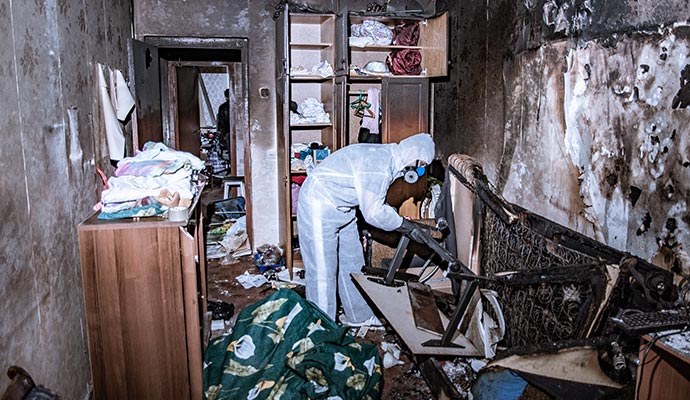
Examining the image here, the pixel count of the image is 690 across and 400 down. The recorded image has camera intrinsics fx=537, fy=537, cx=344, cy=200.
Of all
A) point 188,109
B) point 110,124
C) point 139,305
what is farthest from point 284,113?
point 188,109

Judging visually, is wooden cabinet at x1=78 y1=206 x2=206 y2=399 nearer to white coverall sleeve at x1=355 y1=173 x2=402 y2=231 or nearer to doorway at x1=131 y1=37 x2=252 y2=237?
white coverall sleeve at x1=355 y1=173 x2=402 y2=231

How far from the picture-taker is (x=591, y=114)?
2920 millimetres

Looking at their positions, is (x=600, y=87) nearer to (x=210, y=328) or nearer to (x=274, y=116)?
(x=210, y=328)

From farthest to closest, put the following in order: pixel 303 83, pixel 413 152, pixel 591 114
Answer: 1. pixel 303 83
2. pixel 413 152
3. pixel 591 114

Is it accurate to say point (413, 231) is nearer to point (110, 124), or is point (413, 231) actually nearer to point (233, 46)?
point (110, 124)

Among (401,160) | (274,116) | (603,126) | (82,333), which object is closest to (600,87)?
(603,126)

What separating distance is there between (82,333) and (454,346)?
79.1 inches

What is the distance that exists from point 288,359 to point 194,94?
828 centimetres

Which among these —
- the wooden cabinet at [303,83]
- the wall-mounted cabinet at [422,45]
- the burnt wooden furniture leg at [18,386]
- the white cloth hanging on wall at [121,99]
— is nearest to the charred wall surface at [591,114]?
the wall-mounted cabinet at [422,45]

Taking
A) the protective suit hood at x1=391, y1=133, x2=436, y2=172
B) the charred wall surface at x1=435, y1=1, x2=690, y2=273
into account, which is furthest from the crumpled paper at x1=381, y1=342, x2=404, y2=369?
the charred wall surface at x1=435, y1=1, x2=690, y2=273

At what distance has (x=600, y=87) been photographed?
283 centimetres

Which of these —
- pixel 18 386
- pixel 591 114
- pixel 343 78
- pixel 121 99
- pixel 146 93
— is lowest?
pixel 18 386

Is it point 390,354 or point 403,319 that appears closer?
point 403,319

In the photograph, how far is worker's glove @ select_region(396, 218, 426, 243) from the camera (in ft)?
11.3
